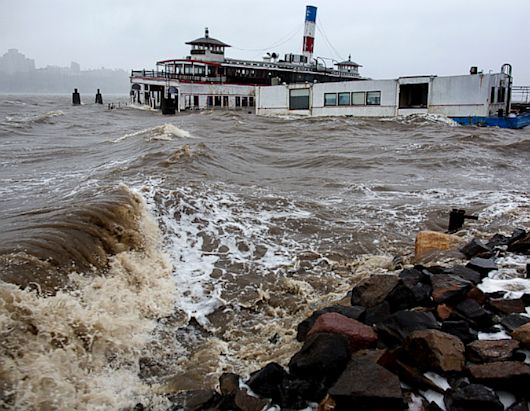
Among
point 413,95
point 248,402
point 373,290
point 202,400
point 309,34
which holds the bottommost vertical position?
point 202,400

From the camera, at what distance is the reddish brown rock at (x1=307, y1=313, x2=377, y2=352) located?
12.0 feet

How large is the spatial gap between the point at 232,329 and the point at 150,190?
491 cm

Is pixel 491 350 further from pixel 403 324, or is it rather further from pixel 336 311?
pixel 336 311

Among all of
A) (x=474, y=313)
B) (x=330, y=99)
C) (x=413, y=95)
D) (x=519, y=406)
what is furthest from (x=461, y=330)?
(x=330, y=99)

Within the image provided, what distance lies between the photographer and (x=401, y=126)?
1147 inches

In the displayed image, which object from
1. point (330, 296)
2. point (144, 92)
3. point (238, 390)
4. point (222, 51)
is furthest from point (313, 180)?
point (144, 92)

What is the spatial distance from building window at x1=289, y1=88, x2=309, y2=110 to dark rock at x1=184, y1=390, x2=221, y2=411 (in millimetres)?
34065

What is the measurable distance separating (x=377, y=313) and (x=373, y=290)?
21.0 inches

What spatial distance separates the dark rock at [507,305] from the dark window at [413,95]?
95.9ft

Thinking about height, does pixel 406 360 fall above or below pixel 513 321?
below

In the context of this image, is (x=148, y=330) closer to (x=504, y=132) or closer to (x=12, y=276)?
(x=12, y=276)

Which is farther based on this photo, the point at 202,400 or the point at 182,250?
the point at 182,250

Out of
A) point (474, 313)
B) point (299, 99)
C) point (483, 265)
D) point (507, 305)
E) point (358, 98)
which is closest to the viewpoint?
point (474, 313)

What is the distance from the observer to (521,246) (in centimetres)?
567
